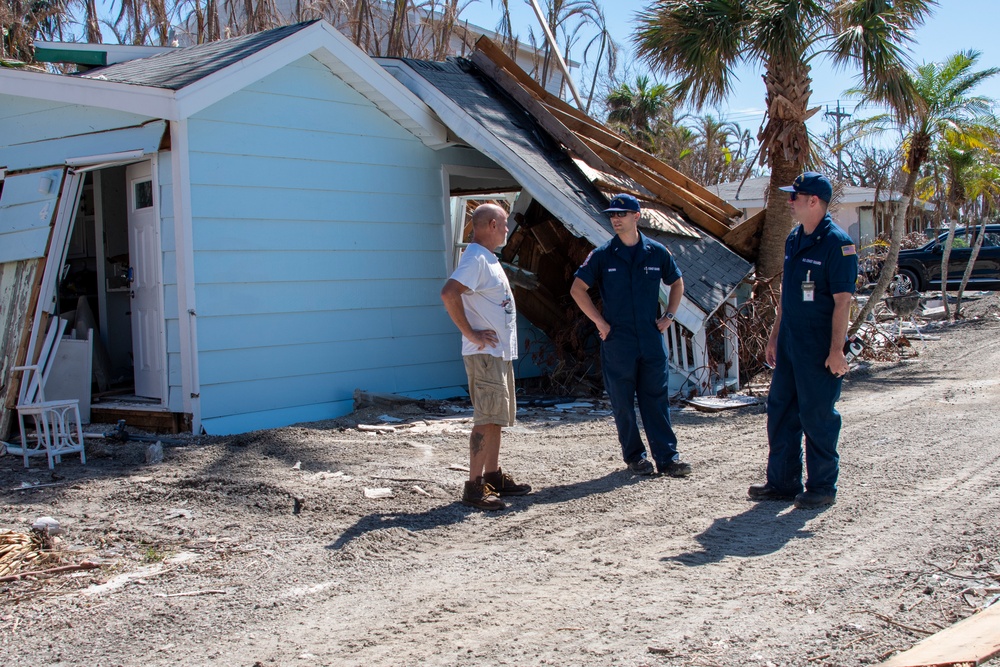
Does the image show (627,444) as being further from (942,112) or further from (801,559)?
(942,112)

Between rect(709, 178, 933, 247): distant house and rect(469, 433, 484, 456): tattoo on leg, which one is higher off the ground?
rect(709, 178, 933, 247): distant house

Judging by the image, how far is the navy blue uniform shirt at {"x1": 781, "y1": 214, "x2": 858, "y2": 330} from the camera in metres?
4.73

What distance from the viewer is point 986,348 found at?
1233 cm

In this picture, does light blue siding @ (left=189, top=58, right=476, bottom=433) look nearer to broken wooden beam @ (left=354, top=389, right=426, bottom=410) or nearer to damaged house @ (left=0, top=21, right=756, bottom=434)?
damaged house @ (left=0, top=21, right=756, bottom=434)

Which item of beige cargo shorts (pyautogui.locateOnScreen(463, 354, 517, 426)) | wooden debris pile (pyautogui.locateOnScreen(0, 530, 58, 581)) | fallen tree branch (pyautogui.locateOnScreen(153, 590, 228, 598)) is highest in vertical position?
beige cargo shorts (pyautogui.locateOnScreen(463, 354, 517, 426))

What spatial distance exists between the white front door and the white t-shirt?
150 inches

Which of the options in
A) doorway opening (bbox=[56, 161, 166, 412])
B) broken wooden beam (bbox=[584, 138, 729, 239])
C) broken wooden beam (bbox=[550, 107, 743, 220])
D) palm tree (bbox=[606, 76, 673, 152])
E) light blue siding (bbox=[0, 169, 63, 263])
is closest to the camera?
light blue siding (bbox=[0, 169, 63, 263])

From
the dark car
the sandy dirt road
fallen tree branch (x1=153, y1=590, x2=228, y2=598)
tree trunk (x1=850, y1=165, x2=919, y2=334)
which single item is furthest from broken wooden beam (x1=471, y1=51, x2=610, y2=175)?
the dark car

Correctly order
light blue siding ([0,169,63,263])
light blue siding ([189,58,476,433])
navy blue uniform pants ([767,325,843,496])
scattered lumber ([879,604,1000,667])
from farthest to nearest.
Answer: light blue siding ([189,58,476,433])
light blue siding ([0,169,63,263])
navy blue uniform pants ([767,325,843,496])
scattered lumber ([879,604,1000,667])

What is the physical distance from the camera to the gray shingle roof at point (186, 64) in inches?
300

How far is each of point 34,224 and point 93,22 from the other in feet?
40.0

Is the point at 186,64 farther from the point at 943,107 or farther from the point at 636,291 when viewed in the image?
the point at 943,107

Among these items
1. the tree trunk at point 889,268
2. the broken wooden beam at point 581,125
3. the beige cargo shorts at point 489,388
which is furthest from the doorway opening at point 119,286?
the tree trunk at point 889,268

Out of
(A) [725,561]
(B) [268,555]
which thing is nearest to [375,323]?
(B) [268,555]
